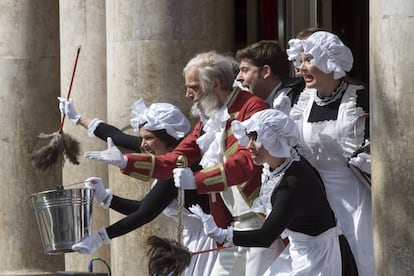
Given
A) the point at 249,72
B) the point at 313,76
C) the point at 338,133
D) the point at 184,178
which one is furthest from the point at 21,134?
the point at 338,133

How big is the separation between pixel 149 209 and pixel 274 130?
119 cm

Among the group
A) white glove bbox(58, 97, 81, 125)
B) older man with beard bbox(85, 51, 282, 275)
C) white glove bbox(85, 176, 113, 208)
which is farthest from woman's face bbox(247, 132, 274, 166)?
white glove bbox(58, 97, 81, 125)

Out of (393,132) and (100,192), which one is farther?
(100,192)

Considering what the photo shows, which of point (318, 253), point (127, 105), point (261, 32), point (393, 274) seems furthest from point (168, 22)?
point (261, 32)

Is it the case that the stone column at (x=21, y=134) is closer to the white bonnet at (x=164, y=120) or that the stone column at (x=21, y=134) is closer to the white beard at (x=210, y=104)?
the white bonnet at (x=164, y=120)

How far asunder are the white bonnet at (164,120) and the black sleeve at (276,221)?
5.48ft

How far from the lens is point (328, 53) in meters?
10.4

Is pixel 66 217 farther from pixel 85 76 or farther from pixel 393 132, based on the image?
pixel 85 76

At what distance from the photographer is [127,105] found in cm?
1230

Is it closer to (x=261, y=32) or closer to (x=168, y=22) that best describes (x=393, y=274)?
(x=168, y=22)

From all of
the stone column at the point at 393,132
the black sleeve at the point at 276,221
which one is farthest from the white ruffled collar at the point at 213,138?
the stone column at the point at 393,132

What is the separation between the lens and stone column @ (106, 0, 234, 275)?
39.8 feet

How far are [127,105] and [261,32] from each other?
15.6 ft

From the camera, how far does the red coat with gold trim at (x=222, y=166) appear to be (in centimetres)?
1041
